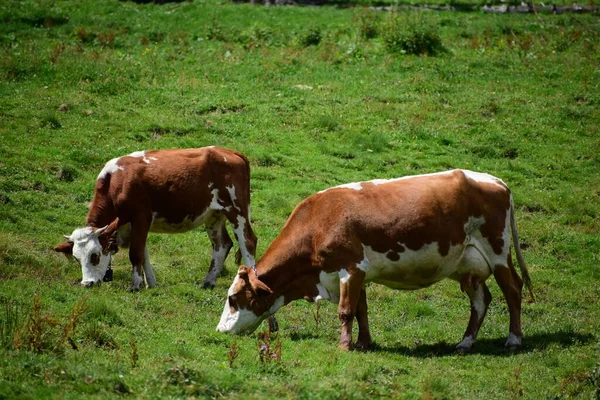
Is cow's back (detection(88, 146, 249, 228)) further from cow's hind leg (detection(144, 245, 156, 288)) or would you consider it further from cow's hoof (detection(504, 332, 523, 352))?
cow's hoof (detection(504, 332, 523, 352))

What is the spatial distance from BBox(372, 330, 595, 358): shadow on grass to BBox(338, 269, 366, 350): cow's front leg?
55 centimetres

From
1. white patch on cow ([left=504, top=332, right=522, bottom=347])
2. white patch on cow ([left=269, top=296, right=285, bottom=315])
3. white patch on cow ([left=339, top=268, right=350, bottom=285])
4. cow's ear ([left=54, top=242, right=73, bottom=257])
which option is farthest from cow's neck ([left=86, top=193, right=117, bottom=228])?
white patch on cow ([left=504, top=332, right=522, bottom=347])

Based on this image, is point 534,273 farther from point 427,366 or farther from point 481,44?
point 481,44

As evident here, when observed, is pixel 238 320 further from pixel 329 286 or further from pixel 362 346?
pixel 362 346

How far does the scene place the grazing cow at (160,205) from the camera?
1750 centimetres

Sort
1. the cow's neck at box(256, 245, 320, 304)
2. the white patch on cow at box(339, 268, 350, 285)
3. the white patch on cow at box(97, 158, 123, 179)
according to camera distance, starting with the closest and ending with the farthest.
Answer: the white patch on cow at box(339, 268, 350, 285) → the cow's neck at box(256, 245, 320, 304) → the white patch on cow at box(97, 158, 123, 179)

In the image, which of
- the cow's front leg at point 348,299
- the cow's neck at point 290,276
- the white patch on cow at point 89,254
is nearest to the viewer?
the cow's front leg at point 348,299

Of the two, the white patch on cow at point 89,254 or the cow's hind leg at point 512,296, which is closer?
the cow's hind leg at point 512,296

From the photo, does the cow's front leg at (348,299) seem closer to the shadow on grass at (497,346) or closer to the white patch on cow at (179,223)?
the shadow on grass at (497,346)

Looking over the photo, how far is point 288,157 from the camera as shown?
24.5 meters

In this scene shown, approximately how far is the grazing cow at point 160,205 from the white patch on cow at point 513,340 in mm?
5609

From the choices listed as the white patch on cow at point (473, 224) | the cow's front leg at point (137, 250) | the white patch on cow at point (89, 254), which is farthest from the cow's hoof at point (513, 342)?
the white patch on cow at point (89, 254)

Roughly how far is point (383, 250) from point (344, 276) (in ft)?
2.37

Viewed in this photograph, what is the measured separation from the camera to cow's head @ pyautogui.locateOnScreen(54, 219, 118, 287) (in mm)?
17172
